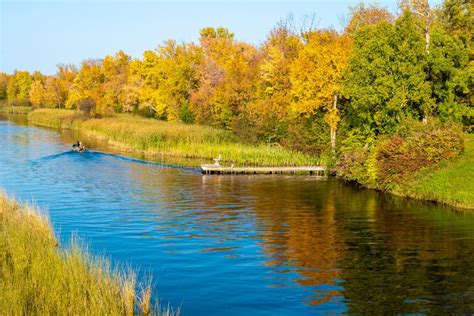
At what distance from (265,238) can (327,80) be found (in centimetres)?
2986

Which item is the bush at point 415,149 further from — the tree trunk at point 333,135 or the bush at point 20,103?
the bush at point 20,103

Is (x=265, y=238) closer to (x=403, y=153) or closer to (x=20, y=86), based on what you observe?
(x=403, y=153)

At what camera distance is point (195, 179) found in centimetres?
4912

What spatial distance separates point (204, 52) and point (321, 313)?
80883 millimetres

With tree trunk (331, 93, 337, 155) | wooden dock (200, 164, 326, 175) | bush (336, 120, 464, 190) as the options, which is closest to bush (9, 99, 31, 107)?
wooden dock (200, 164, 326, 175)

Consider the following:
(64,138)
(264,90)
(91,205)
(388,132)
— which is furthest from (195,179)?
(64,138)

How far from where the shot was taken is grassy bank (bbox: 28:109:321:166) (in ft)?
185

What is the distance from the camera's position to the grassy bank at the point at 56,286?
1475 centimetres

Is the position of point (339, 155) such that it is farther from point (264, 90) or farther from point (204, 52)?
point (204, 52)

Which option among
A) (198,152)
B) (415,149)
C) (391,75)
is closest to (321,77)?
(391,75)

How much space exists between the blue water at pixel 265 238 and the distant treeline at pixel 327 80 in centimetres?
895

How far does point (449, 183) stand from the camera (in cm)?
3881

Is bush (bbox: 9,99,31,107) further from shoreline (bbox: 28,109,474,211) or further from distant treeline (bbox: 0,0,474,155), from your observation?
distant treeline (bbox: 0,0,474,155)

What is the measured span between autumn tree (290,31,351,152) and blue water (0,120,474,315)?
10124 mm
